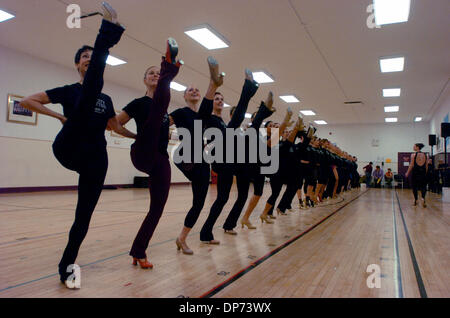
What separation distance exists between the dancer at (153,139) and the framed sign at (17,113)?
7315mm

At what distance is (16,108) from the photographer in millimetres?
8078

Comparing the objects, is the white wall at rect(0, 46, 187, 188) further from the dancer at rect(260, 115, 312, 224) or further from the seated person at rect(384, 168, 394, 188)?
the seated person at rect(384, 168, 394, 188)

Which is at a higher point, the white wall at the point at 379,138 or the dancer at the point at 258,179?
the white wall at the point at 379,138

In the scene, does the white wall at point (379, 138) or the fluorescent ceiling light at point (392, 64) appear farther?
the white wall at point (379, 138)

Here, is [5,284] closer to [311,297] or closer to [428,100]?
[311,297]

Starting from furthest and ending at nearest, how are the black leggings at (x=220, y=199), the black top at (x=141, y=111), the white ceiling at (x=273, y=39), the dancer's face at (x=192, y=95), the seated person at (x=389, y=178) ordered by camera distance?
the seated person at (x=389, y=178), the white ceiling at (x=273, y=39), the black leggings at (x=220, y=199), the dancer's face at (x=192, y=95), the black top at (x=141, y=111)

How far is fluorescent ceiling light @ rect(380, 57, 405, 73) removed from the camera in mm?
7984

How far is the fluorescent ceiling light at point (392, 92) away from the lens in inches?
423

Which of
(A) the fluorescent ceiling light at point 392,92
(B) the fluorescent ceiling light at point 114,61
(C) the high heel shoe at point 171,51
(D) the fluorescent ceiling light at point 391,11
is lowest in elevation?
(C) the high heel shoe at point 171,51

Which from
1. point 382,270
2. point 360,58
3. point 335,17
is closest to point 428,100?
point 360,58

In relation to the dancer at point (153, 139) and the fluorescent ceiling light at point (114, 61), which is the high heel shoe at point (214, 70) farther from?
the fluorescent ceiling light at point (114, 61)

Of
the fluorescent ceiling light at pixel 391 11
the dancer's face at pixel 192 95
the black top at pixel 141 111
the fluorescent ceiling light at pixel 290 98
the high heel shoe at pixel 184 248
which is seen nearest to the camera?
the black top at pixel 141 111

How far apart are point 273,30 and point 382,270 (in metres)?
5.34

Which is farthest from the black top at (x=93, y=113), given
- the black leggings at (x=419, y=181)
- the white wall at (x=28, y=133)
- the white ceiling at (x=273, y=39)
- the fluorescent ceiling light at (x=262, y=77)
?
the fluorescent ceiling light at (x=262, y=77)
